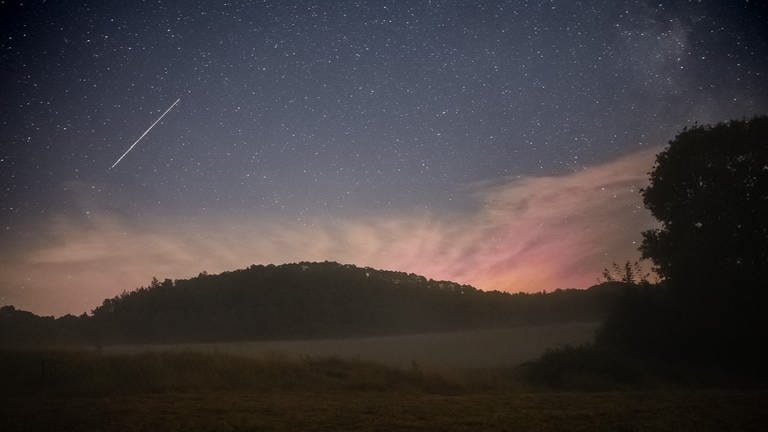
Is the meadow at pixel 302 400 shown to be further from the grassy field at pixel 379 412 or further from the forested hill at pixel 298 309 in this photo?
the forested hill at pixel 298 309

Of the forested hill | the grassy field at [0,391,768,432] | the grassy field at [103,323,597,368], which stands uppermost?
the forested hill

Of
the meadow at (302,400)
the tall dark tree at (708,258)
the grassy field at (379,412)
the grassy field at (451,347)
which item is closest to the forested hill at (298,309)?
the grassy field at (451,347)

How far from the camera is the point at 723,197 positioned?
74.1 feet

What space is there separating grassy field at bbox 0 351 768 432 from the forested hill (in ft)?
126

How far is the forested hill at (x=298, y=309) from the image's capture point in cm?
5284

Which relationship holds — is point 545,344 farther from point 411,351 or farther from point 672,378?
point 672,378

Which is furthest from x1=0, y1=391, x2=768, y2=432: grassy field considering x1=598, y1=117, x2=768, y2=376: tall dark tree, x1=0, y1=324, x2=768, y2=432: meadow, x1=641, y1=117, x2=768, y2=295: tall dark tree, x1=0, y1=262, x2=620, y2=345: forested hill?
x1=0, y1=262, x2=620, y2=345: forested hill

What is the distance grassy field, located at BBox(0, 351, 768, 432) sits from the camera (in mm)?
7965

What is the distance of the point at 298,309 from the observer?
2290 inches

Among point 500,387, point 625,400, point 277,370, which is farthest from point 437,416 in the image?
point 277,370

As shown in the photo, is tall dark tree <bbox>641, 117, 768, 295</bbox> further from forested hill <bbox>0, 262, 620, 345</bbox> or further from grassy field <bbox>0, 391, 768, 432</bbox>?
forested hill <bbox>0, 262, 620, 345</bbox>

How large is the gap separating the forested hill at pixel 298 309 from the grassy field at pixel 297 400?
38.5 meters

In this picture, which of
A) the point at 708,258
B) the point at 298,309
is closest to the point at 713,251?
the point at 708,258

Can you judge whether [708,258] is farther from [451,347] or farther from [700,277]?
[451,347]
